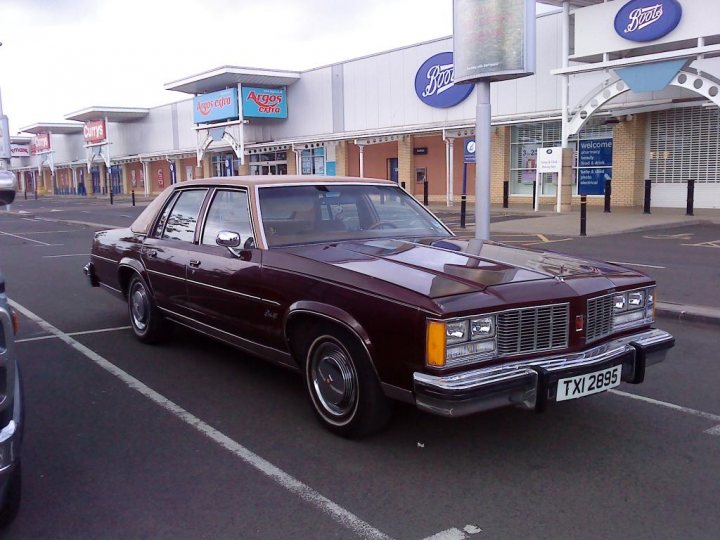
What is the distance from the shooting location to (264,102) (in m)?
38.9

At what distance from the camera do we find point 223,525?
331 centimetres

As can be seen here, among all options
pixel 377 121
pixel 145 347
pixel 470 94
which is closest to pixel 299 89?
pixel 377 121

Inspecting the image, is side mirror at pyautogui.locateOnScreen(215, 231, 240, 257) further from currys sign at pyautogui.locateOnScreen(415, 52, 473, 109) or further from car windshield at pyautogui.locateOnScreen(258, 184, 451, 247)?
currys sign at pyautogui.locateOnScreen(415, 52, 473, 109)

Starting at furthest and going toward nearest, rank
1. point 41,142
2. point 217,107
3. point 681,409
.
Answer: point 41,142, point 217,107, point 681,409

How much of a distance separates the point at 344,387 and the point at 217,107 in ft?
125

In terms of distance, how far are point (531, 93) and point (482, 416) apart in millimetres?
24117

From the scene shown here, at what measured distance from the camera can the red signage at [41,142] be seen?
68000mm

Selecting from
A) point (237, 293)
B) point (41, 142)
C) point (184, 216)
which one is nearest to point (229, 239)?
point (237, 293)

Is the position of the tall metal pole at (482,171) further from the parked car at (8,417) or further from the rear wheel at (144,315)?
the parked car at (8,417)

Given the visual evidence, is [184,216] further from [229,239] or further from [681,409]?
[681,409]

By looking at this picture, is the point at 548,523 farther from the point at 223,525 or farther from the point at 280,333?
the point at 280,333

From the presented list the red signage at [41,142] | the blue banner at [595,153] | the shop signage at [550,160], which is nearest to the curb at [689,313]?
the shop signage at [550,160]

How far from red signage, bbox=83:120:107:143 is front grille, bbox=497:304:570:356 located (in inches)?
2212

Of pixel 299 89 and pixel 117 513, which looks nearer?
pixel 117 513
